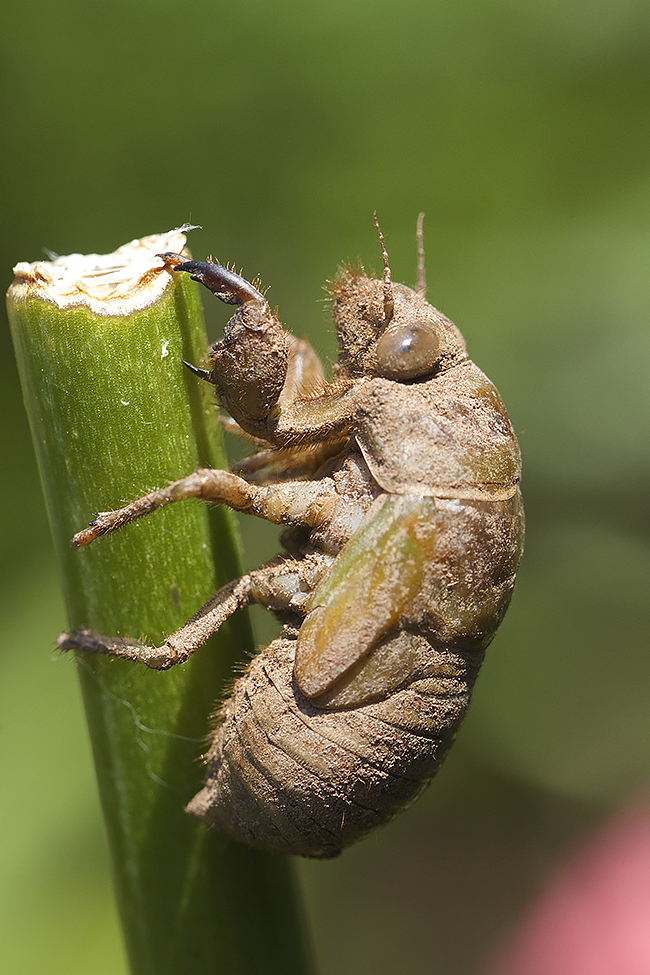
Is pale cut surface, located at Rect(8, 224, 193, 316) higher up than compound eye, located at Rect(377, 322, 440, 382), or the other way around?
pale cut surface, located at Rect(8, 224, 193, 316)

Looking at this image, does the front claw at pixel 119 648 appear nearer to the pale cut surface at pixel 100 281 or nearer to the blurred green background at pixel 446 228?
the pale cut surface at pixel 100 281

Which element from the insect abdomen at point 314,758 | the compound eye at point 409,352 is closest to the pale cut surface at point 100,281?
the compound eye at point 409,352

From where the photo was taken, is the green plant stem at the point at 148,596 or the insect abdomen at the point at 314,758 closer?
the green plant stem at the point at 148,596

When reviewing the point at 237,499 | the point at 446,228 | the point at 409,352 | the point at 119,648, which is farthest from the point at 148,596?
the point at 446,228

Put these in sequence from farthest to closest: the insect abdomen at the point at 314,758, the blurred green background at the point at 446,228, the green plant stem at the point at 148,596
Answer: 1. the blurred green background at the point at 446,228
2. the insect abdomen at the point at 314,758
3. the green plant stem at the point at 148,596

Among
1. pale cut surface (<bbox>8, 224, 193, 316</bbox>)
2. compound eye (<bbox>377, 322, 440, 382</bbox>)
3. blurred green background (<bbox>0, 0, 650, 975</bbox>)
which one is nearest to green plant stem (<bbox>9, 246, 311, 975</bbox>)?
pale cut surface (<bbox>8, 224, 193, 316</bbox>)

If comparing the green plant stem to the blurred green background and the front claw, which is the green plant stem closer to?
the front claw
